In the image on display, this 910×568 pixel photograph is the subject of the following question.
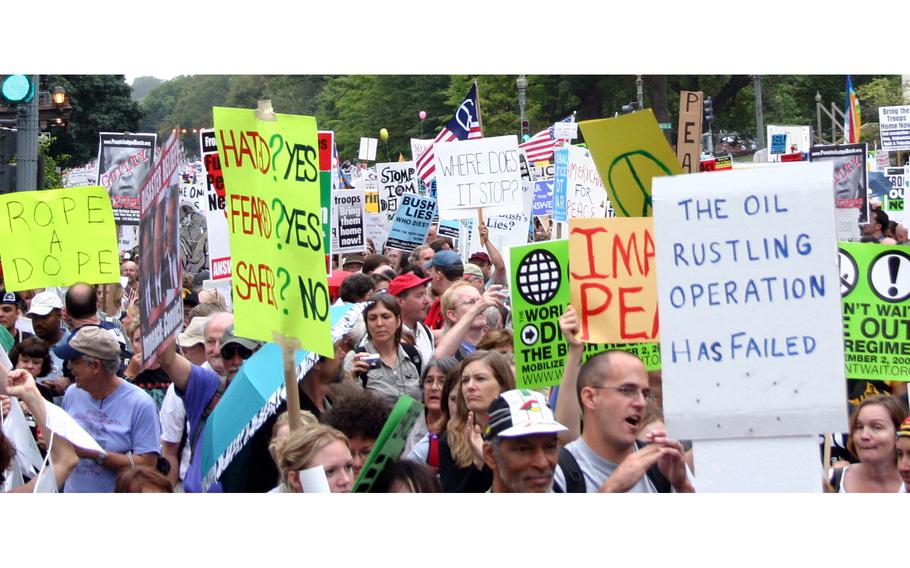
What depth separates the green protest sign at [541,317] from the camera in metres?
6.19

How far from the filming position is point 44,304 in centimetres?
812

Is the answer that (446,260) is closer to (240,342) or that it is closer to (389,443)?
(240,342)

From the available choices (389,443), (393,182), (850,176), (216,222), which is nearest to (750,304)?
(389,443)

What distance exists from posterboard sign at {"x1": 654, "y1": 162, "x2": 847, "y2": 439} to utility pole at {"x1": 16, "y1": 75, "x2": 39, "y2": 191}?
1124 centimetres

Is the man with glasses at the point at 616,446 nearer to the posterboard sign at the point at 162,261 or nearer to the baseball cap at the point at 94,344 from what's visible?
the posterboard sign at the point at 162,261

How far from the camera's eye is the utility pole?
45.8 feet

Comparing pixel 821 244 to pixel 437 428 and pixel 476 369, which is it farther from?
pixel 437 428

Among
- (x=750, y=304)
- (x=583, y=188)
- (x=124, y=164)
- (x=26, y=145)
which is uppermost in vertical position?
(x=26, y=145)

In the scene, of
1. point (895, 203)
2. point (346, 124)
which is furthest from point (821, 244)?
point (346, 124)

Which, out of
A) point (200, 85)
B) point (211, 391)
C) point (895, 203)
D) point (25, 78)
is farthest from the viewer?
point (200, 85)

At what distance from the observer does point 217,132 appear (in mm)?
5141

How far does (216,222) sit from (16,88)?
12.5ft

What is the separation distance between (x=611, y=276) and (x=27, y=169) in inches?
402

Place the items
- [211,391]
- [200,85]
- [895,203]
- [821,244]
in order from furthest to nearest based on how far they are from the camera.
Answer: [200,85], [895,203], [211,391], [821,244]
